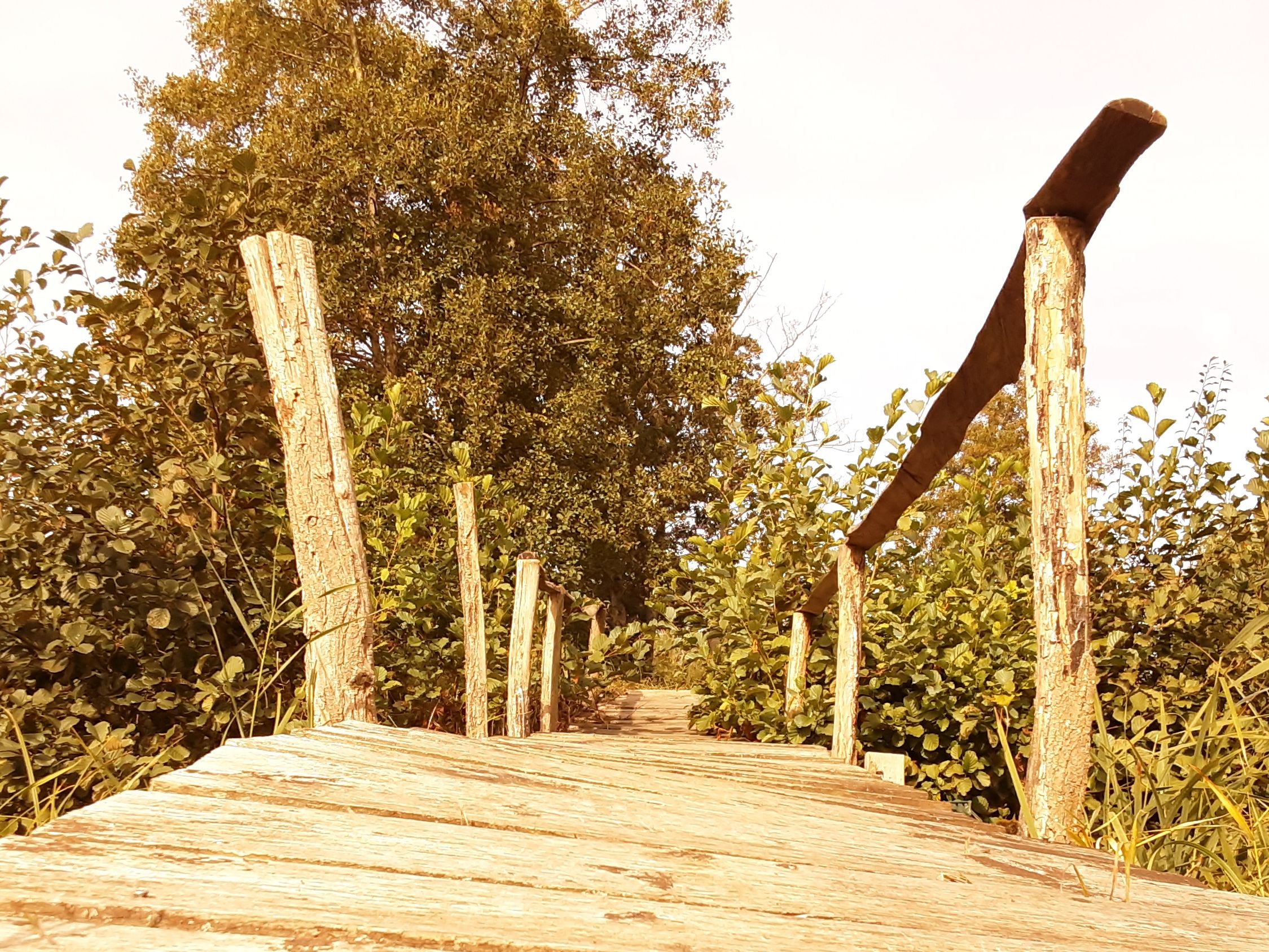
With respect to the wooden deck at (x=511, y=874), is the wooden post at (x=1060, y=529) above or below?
above

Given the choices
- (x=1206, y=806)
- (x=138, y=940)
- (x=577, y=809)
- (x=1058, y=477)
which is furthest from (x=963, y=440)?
(x=138, y=940)

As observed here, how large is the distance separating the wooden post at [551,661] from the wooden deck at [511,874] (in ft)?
11.6

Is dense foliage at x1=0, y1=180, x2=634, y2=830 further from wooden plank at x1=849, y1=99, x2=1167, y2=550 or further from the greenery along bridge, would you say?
wooden plank at x1=849, y1=99, x2=1167, y2=550

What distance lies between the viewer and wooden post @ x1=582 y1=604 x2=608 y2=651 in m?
6.39

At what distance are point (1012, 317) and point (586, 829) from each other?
5.35 ft

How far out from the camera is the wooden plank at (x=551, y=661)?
5.81 m

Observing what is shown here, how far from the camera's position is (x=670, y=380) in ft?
48.6

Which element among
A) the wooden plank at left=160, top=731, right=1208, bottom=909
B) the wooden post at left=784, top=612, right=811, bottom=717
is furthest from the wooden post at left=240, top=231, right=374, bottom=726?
the wooden post at left=784, top=612, right=811, bottom=717

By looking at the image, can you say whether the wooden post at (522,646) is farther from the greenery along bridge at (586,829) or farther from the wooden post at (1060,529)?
the wooden post at (1060,529)

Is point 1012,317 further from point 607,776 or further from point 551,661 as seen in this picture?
point 551,661

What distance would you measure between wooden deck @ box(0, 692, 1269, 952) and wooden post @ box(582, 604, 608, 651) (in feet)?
13.6

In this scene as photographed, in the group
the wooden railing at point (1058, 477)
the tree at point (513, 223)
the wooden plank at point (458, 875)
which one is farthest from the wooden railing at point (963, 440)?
the tree at point (513, 223)

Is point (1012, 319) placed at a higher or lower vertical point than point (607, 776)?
higher

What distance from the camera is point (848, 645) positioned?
3977 mm
